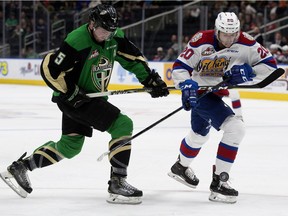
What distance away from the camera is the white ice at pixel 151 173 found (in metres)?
3.85

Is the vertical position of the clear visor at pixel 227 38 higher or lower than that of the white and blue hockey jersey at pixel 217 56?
higher

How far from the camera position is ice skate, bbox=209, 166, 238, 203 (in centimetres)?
404

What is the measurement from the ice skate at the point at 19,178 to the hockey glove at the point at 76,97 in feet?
1.54

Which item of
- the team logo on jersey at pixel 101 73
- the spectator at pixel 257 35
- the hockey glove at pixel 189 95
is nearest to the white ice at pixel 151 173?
the hockey glove at pixel 189 95

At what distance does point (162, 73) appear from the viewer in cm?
1338

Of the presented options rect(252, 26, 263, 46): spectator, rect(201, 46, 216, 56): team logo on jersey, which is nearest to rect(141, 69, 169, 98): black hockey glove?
rect(201, 46, 216, 56): team logo on jersey

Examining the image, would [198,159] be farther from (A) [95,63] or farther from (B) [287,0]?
(B) [287,0]

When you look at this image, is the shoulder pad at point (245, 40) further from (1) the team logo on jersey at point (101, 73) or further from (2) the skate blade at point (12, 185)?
(2) the skate blade at point (12, 185)

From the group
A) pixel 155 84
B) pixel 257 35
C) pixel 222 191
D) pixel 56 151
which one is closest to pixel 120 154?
pixel 56 151

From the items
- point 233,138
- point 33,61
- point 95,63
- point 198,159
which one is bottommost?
point 33,61

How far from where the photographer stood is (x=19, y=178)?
4.10m

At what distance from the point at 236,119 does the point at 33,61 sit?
11814 millimetres

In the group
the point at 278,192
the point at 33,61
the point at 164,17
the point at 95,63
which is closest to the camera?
the point at 95,63

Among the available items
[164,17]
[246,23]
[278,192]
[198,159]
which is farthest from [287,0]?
[278,192]
